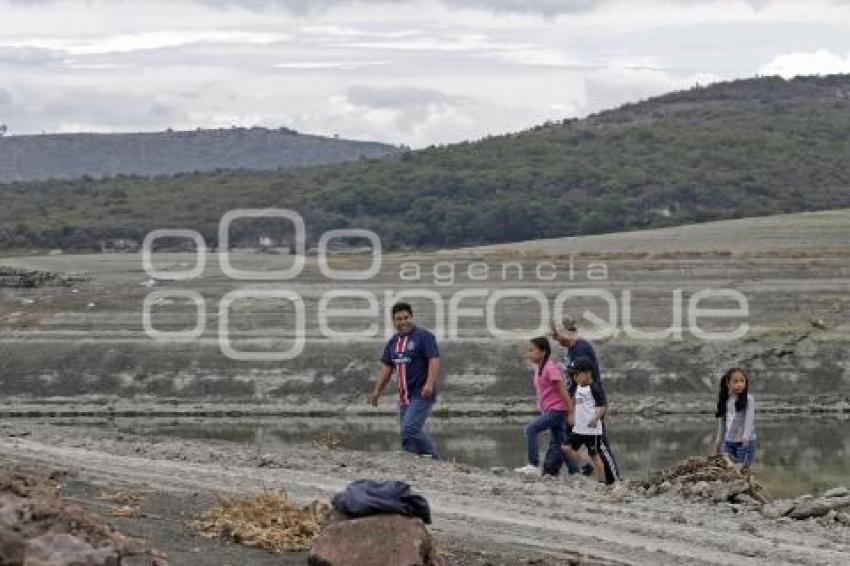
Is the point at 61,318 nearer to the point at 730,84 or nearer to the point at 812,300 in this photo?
the point at 812,300

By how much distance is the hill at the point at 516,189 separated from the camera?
83.5 metres

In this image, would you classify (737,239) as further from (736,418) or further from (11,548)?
(11,548)

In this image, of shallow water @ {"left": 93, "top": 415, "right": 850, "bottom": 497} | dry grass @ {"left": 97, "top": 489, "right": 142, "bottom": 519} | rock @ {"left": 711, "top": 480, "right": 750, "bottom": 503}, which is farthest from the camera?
shallow water @ {"left": 93, "top": 415, "right": 850, "bottom": 497}

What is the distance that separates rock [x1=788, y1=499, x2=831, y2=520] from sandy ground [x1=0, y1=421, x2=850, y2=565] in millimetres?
315

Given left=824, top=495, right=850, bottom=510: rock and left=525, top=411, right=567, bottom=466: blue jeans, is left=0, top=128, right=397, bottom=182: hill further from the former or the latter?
left=824, top=495, right=850, bottom=510: rock

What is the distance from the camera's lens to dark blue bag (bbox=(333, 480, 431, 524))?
36.0 ft

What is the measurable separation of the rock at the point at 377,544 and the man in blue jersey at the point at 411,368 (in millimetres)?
6742

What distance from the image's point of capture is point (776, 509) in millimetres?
15648

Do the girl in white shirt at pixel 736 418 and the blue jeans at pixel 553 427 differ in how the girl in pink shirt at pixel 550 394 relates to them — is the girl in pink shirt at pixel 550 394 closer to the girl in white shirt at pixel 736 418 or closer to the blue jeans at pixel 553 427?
the blue jeans at pixel 553 427

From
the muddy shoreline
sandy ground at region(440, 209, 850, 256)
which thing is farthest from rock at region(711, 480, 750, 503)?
sandy ground at region(440, 209, 850, 256)

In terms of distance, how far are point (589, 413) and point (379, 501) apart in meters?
7.00

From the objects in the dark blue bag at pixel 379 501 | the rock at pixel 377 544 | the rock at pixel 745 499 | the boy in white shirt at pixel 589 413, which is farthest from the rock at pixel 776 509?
the rock at pixel 377 544

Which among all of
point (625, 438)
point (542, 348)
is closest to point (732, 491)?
point (542, 348)

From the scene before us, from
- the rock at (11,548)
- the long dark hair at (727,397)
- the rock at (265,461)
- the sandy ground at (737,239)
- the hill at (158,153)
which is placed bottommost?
the rock at (265,461)
